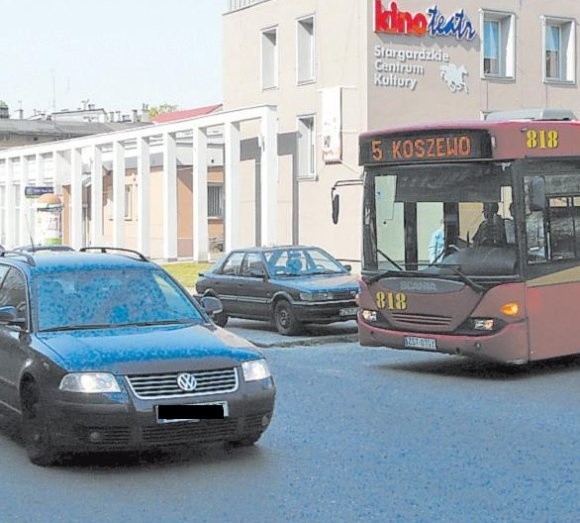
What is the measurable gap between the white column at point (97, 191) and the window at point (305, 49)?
47.9 ft

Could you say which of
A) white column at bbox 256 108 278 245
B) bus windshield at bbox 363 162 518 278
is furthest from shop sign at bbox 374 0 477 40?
bus windshield at bbox 363 162 518 278

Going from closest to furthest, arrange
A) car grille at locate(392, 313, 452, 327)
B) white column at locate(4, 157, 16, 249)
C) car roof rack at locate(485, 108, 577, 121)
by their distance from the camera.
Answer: car grille at locate(392, 313, 452, 327)
car roof rack at locate(485, 108, 577, 121)
white column at locate(4, 157, 16, 249)

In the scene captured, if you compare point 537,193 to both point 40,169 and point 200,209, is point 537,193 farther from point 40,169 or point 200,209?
point 40,169

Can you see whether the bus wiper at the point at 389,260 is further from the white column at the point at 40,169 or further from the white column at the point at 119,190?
the white column at the point at 40,169

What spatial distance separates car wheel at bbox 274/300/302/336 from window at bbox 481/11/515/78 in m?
20.8

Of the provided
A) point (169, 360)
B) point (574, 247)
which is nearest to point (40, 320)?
point (169, 360)

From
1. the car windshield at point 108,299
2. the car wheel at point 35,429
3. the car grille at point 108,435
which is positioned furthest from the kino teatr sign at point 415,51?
the car grille at point 108,435

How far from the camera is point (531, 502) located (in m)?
7.76

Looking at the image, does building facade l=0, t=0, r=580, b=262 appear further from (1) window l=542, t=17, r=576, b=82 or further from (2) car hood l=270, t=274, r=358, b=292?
(2) car hood l=270, t=274, r=358, b=292

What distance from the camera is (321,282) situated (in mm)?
20125

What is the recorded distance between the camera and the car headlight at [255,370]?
888 cm

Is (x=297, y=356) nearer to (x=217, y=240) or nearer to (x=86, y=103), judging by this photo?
(x=217, y=240)

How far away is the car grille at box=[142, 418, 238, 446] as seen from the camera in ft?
27.6

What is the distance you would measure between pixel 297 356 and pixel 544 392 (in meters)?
4.88
